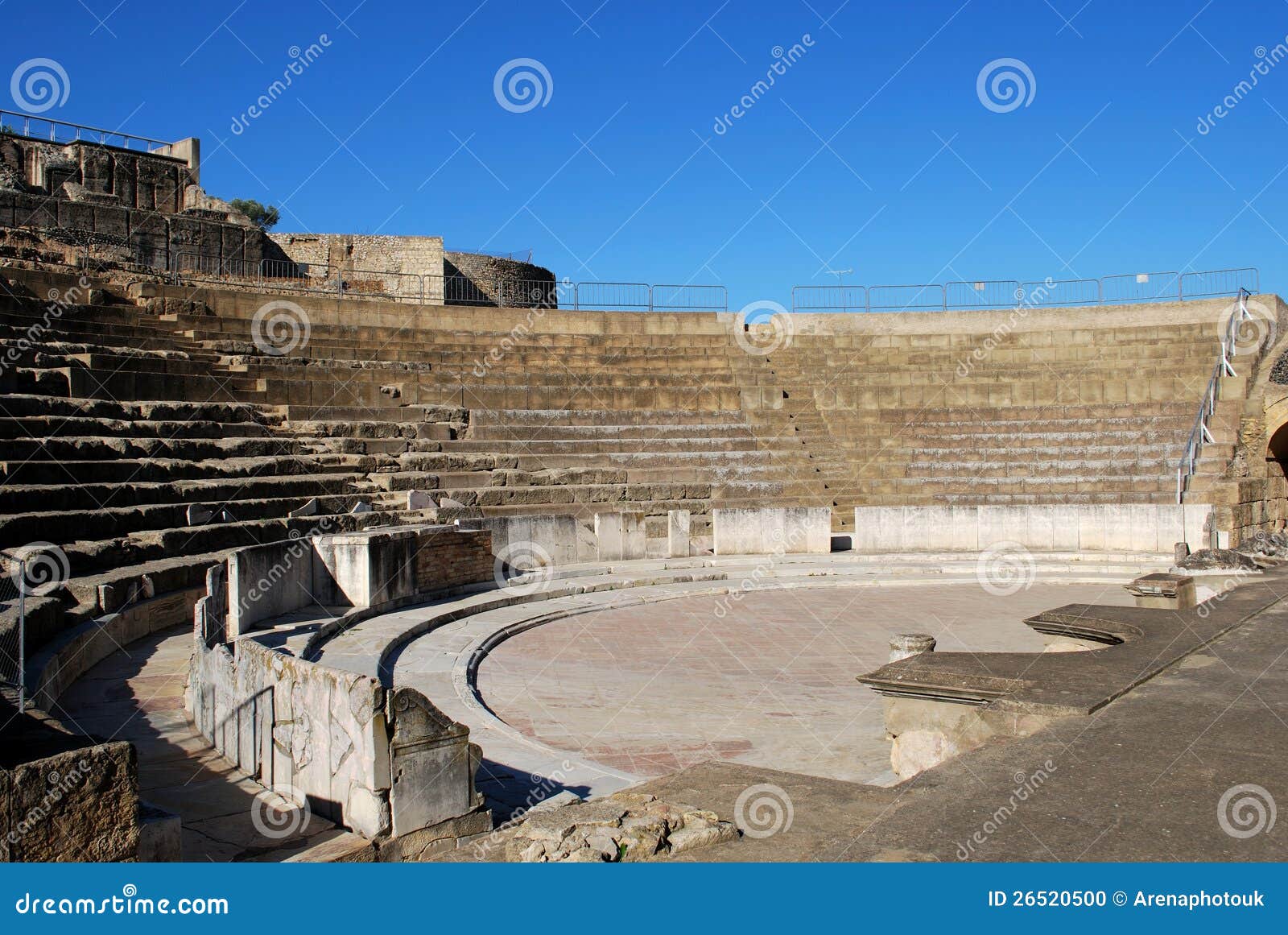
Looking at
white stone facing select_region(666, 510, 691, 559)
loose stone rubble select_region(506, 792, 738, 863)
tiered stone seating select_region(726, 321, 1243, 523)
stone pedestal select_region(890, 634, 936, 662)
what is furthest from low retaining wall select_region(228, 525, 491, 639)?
tiered stone seating select_region(726, 321, 1243, 523)

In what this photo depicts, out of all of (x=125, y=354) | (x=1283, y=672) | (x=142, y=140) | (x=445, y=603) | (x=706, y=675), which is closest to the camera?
(x=1283, y=672)

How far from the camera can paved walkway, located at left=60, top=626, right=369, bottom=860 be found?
4426 mm

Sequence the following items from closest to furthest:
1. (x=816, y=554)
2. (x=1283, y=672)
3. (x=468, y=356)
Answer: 1. (x=1283, y=672)
2. (x=816, y=554)
3. (x=468, y=356)

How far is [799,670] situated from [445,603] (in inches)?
185

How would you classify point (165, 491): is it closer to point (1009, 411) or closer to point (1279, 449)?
point (1009, 411)

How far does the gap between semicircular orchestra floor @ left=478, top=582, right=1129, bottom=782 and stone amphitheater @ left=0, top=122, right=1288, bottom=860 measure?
6 cm

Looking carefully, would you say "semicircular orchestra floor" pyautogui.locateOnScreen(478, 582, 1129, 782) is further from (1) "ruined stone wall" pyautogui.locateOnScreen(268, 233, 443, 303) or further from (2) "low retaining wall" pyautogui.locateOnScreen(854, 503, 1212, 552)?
(1) "ruined stone wall" pyautogui.locateOnScreen(268, 233, 443, 303)

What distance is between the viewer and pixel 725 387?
64.1ft

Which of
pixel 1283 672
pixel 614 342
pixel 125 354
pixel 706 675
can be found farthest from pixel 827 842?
pixel 614 342

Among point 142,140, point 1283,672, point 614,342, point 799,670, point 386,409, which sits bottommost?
point 799,670

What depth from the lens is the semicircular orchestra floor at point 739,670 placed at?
666 centimetres

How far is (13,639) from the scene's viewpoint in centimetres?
659

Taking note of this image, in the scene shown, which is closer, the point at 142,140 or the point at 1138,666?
the point at 1138,666

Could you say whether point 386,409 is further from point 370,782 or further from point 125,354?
point 370,782
